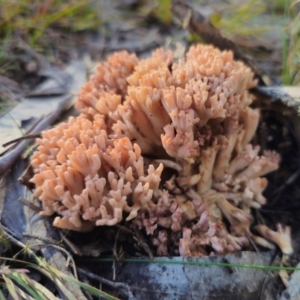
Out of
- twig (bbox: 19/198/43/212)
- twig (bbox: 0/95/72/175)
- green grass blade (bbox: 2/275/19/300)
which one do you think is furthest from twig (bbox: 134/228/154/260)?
twig (bbox: 0/95/72/175)

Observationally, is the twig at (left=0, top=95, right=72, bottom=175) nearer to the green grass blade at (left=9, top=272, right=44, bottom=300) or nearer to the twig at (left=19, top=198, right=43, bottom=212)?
the twig at (left=19, top=198, right=43, bottom=212)

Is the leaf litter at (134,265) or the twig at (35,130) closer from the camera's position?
the leaf litter at (134,265)

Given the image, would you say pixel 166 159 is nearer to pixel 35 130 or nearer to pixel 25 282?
pixel 35 130

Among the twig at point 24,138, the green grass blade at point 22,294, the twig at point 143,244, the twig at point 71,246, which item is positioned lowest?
the green grass blade at point 22,294

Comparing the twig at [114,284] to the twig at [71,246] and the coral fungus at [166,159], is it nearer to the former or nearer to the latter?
the twig at [71,246]

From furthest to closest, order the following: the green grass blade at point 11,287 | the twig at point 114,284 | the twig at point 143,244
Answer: the twig at point 143,244 → the twig at point 114,284 → the green grass blade at point 11,287

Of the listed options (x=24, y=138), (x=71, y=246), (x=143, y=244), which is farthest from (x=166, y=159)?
(x=24, y=138)

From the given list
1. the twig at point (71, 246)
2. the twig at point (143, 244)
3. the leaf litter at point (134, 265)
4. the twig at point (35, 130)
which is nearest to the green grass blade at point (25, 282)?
the leaf litter at point (134, 265)
